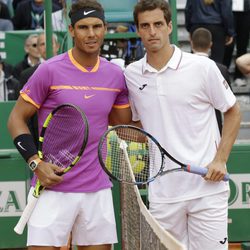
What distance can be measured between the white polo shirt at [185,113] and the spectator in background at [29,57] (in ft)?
22.8

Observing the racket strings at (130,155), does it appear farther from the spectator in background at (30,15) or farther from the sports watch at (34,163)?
the spectator in background at (30,15)

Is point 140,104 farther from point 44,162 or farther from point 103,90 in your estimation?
point 44,162

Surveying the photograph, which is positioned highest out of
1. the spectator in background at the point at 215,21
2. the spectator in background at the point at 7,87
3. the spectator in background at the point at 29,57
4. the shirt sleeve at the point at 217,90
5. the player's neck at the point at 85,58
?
the player's neck at the point at 85,58

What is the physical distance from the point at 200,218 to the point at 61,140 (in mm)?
973

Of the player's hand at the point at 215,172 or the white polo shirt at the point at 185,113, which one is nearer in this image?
the player's hand at the point at 215,172

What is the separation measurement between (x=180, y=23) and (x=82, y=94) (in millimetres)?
8996

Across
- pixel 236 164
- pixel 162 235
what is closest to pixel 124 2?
pixel 236 164

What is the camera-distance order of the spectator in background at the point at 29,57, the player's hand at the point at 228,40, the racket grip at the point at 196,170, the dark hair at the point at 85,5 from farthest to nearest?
the spectator in background at the point at 29,57, the player's hand at the point at 228,40, the dark hair at the point at 85,5, the racket grip at the point at 196,170

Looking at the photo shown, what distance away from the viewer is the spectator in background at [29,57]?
1280cm

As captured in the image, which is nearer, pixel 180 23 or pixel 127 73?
pixel 127 73

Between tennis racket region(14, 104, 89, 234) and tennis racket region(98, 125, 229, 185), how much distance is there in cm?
19

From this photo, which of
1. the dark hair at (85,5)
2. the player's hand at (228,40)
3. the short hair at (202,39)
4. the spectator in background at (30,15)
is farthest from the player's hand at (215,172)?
the spectator in background at (30,15)

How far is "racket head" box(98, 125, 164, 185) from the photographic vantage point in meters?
5.69

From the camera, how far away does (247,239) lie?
339 inches
